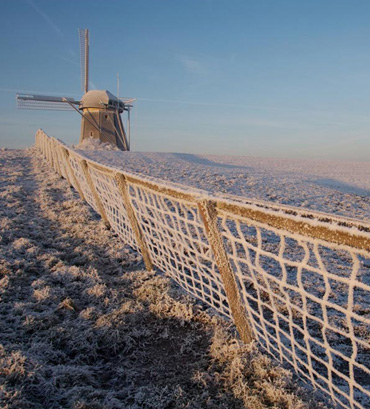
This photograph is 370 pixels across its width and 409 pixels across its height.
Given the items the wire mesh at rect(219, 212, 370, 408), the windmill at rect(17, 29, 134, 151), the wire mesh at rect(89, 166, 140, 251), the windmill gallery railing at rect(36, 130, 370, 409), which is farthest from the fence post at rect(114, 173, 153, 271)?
the windmill at rect(17, 29, 134, 151)

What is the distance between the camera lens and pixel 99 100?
1313 inches

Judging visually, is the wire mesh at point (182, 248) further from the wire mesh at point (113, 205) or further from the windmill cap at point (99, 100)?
the windmill cap at point (99, 100)

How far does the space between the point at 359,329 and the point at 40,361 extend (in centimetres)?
340

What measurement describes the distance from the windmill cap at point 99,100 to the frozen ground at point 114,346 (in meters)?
30.8

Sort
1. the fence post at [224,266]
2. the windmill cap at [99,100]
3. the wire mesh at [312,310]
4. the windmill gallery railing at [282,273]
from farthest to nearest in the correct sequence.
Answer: the windmill cap at [99,100], the fence post at [224,266], the wire mesh at [312,310], the windmill gallery railing at [282,273]

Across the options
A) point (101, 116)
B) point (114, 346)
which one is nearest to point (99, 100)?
point (101, 116)

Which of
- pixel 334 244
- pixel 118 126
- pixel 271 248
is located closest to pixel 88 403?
pixel 334 244

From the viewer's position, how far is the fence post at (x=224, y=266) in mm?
2531

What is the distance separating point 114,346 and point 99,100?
111ft

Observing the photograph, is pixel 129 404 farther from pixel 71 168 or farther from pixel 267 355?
pixel 71 168

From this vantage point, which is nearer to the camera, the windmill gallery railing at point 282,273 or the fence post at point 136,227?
the windmill gallery railing at point 282,273

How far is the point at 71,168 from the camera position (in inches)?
404

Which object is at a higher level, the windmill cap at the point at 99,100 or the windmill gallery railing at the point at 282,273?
A: the windmill cap at the point at 99,100

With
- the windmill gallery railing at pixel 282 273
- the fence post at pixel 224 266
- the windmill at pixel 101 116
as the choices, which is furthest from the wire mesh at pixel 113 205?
the windmill at pixel 101 116
